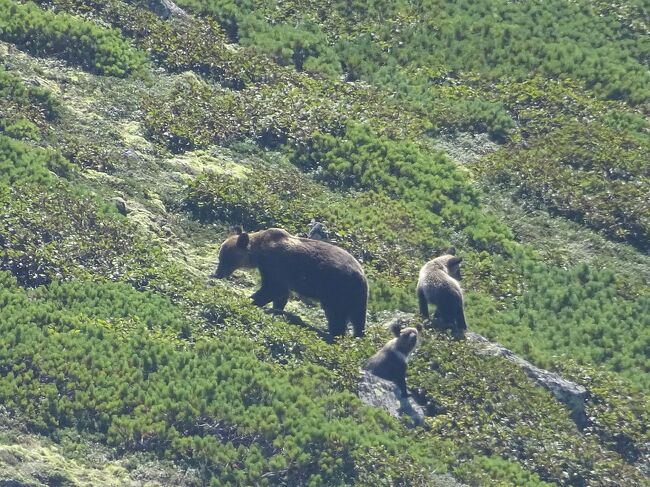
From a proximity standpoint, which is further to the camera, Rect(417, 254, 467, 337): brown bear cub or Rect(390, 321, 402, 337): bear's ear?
Rect(417, 254, 467, 337): brown bear cub

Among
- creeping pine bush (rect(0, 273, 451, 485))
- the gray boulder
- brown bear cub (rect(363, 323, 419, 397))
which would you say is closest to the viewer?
creeping pine bush (rect(0, 273, 451, 485))

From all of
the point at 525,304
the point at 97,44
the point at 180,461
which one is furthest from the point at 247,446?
the point at 97,44

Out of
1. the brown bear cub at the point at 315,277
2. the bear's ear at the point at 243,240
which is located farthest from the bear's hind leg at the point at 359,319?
the bear's ear at the point at 243,240

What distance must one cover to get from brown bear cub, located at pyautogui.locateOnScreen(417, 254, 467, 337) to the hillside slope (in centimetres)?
71

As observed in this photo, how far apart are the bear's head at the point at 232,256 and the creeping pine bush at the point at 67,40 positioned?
979 centimetres

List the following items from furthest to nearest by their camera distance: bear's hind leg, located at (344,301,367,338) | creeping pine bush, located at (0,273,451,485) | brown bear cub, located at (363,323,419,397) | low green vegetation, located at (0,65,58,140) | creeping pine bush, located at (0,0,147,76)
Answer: creeping pine bush, located at (0,0,147,76) → low green vegetation, located at (0,65,58,140) → bear's hind leg, located at (344,301,367,338) → brown bear cub, located at (363,323,419,397) → creeping pine bush, located at (0,273,451,485)

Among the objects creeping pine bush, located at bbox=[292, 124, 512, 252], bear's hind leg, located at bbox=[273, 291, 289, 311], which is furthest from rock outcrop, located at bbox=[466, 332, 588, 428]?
creeping pine bush, located at bbox=[292, 124, 512, 252]

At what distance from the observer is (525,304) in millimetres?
28562

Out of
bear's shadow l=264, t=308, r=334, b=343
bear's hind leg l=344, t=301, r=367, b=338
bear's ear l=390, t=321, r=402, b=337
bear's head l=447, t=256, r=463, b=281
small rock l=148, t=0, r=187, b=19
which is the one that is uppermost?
small rock l=148, t=0, r=187, b=19

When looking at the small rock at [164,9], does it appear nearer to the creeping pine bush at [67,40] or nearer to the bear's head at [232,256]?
the creeping pine bush at [67,40]

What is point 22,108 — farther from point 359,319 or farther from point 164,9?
point 359,319

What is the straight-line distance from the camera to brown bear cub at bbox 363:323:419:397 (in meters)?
22.5

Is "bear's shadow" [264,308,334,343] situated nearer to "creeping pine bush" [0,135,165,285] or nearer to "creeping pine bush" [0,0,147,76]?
"creeping pine bush" [0,135,165,285]

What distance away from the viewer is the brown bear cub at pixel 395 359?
22531 mm
